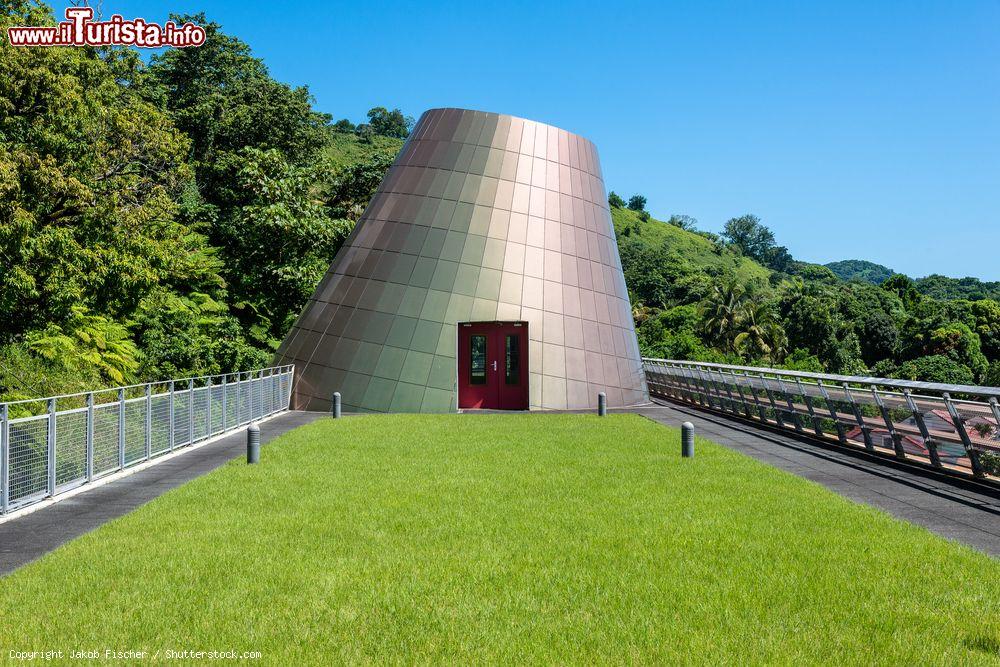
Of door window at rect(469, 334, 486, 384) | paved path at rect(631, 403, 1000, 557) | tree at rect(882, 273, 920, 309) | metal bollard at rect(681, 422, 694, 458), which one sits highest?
tree at rect(882, 273, 920, 309)

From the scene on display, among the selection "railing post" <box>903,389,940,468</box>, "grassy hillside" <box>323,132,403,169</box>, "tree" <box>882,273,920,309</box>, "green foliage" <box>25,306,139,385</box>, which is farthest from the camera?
"tree" <box>882,273,920,309</box>

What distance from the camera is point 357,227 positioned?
29.3 metres

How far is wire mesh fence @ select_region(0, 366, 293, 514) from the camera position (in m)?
10.5

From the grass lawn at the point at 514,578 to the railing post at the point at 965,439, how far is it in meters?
3.18

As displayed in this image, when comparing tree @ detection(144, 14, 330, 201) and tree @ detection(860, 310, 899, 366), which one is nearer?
tree @ detection(144, 14, 330, 201)

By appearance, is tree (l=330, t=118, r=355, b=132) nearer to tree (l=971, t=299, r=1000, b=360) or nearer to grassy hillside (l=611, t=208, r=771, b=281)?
grassy hillside (l=611, t=208, r=771, b=281)

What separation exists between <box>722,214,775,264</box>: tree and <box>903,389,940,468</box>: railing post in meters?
187

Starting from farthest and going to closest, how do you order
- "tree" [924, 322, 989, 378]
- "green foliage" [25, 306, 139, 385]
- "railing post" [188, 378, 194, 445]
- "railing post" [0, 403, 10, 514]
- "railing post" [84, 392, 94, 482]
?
"tree" [924, 322, 989, 378], "green foliage" [25, 306, 139, 385], "railing post" [188, 378, 194, 445], "railing post" [84, 392, 94, 482], "railing post" [0, 403, 10, 514]

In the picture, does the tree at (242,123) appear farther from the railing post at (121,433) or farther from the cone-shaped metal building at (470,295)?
the railing post at (121,433)

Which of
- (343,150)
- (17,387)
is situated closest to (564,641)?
(17,387)

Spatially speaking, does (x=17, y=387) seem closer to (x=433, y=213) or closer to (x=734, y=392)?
(x=433, y=213)

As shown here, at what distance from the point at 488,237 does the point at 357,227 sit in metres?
5.13

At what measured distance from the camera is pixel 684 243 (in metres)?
145

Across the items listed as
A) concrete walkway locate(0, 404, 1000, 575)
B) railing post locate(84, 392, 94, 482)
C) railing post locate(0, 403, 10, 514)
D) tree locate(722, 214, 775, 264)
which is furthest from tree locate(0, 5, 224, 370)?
tree locate(722, 214, 775, 264)
